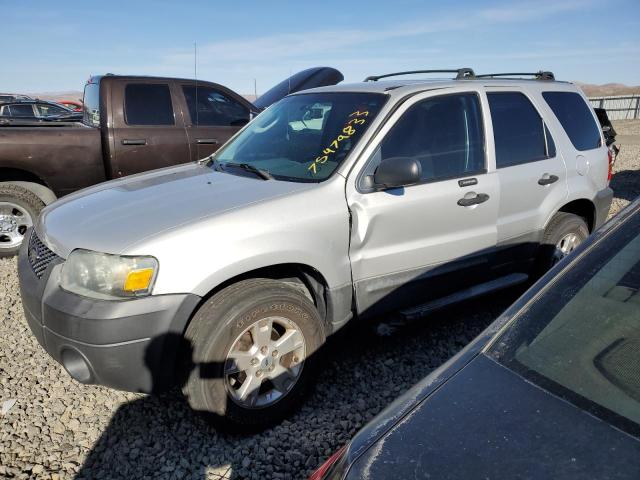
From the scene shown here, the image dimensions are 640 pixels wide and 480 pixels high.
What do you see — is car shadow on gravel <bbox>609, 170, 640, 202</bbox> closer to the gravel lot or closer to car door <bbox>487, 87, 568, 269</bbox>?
car door <bbox>487, 87, 568, 269</bbox>

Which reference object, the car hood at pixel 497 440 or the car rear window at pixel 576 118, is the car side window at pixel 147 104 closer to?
the car rear window at pixel 576 118

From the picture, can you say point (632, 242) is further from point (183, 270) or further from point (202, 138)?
point (202, 138)

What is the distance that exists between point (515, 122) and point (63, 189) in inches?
184

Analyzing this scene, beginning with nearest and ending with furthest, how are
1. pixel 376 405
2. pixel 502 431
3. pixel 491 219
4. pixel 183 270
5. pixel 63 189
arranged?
pixel 502 431 < pixel 183 270 < pixel 376 405 < pixel 491 219 < pixel 63 189

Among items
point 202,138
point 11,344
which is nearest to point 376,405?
point 11,344

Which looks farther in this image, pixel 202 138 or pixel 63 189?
pixel 202 138

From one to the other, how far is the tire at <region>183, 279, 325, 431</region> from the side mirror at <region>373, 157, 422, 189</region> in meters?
0.81

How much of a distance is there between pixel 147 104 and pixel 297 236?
424cm

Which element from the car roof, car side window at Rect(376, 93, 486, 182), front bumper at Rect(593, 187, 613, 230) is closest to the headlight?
car side window at Rect(376, 93, 486, 182)

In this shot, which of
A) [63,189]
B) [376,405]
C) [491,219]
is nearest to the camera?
[376,405]

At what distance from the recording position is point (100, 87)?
238 inches

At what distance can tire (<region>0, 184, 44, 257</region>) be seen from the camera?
18.0ft

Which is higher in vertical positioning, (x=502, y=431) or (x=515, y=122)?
(x=515, y=122)

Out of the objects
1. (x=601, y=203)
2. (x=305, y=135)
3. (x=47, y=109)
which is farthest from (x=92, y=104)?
(x=47, y=109)
